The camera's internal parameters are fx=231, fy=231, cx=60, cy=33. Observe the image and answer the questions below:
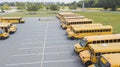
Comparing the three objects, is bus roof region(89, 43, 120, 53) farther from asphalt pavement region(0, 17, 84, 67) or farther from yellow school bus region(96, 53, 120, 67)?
yellow school bus region(96, 53, 120, 67)

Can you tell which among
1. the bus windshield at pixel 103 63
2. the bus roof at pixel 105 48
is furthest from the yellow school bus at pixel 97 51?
the bus windshield at pixel 103 63

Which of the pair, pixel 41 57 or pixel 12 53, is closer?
pixel 41 57

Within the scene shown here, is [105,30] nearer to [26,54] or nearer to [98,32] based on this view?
[98,32]

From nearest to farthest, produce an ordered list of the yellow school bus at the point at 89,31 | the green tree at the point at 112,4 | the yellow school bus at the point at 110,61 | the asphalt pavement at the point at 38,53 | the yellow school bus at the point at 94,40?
the yellow school bus at the point at 110,61 → the asphalt pavement at the point at 38,53 → the yellow school bus at the point at 94,40 → the yellow school bus at the point at 89,31 → the green tree at the point at 112,4

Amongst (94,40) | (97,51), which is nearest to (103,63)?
(97,51)

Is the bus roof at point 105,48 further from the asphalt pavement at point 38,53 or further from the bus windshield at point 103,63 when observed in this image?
the bus windshield at point 103,63

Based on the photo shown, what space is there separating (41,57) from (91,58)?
6.18 metres

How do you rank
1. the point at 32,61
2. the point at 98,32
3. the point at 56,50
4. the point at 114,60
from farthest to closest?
the point at 98,32 → the point at 56,50 → the point at 32,61 → the point at 114,60

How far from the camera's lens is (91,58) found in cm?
1789

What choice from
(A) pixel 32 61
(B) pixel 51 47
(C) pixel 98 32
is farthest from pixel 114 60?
(C) pixel 98 32

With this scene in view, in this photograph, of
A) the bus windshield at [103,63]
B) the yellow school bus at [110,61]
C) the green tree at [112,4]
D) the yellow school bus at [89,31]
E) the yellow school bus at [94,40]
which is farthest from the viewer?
the green tree at [112,4]

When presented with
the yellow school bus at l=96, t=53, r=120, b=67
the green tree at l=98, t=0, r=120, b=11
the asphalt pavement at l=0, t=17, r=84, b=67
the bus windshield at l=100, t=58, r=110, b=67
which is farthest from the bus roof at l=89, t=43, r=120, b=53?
the green tree at l=98, t=0, r=120, b=11

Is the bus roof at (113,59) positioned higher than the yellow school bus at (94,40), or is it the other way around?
the bus roof at (113,59)

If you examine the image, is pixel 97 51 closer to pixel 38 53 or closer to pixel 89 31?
pixel 38 53
